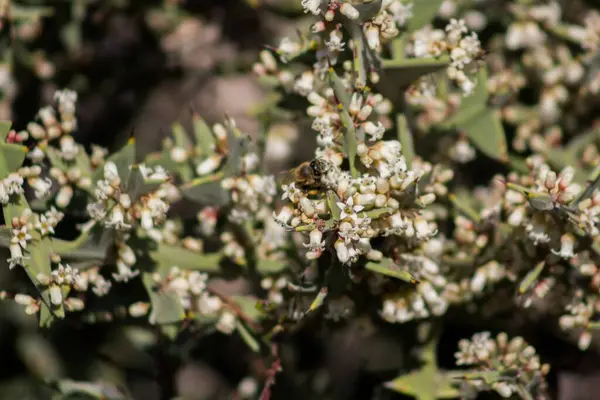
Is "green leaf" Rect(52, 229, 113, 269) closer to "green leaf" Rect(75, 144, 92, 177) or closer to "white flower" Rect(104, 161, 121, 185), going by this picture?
"white flower" Rect(104, 161, 121, 185)

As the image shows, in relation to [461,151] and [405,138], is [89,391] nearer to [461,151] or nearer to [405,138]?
[405,138]

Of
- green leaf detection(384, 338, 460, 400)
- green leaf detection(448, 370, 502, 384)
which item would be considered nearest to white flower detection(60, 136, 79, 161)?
green leaf detection(384, 338, 460, 400)

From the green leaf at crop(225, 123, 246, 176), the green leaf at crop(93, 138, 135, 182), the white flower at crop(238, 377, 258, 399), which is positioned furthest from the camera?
the white flower at crop(238, 377, 258, 399)

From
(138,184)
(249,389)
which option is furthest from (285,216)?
(249,389)

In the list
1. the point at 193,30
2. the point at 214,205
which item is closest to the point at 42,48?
the point at 193,30

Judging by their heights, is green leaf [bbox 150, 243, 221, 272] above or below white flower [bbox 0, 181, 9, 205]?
below

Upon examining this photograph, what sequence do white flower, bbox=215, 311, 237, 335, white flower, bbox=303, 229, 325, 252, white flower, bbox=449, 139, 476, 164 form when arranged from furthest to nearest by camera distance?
white flower, bbox=449, 139, 476, 164 → white flower, bbox=215, 311, 237, 335 → white flower, bbox=303, 229, 325, 252

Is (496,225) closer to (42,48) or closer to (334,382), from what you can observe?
(334,382)
